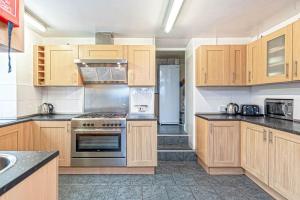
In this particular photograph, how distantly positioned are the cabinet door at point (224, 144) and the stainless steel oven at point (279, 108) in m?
0.64

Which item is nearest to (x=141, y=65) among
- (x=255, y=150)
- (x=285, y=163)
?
(x=255, y=150)

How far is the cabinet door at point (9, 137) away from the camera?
3043mm

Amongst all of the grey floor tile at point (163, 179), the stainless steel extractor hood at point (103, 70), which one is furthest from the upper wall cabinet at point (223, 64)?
the grey floor tile at point (163, 179)

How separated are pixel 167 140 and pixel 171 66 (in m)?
2.71

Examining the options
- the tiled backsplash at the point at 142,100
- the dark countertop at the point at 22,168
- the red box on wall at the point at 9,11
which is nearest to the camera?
the dark countertop at the point at 22,168

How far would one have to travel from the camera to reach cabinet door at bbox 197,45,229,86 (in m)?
4.30

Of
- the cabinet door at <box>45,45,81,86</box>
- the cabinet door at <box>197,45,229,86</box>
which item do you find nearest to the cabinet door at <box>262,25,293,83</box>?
the cabinet door at <box>197,45,229,86</box>

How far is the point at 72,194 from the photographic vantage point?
316 centimetres

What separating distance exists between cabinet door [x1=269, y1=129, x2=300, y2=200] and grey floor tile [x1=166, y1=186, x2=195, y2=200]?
100 cm

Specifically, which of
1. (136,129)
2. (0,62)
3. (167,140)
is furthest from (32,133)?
(167,140)

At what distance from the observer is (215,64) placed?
14.2 feet

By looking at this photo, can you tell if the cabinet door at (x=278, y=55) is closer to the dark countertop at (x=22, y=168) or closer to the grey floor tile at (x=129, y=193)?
the grey floor tile at (x=129, y=193)

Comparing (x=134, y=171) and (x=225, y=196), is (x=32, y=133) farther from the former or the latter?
(x=225, y=196)

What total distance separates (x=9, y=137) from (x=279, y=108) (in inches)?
152
